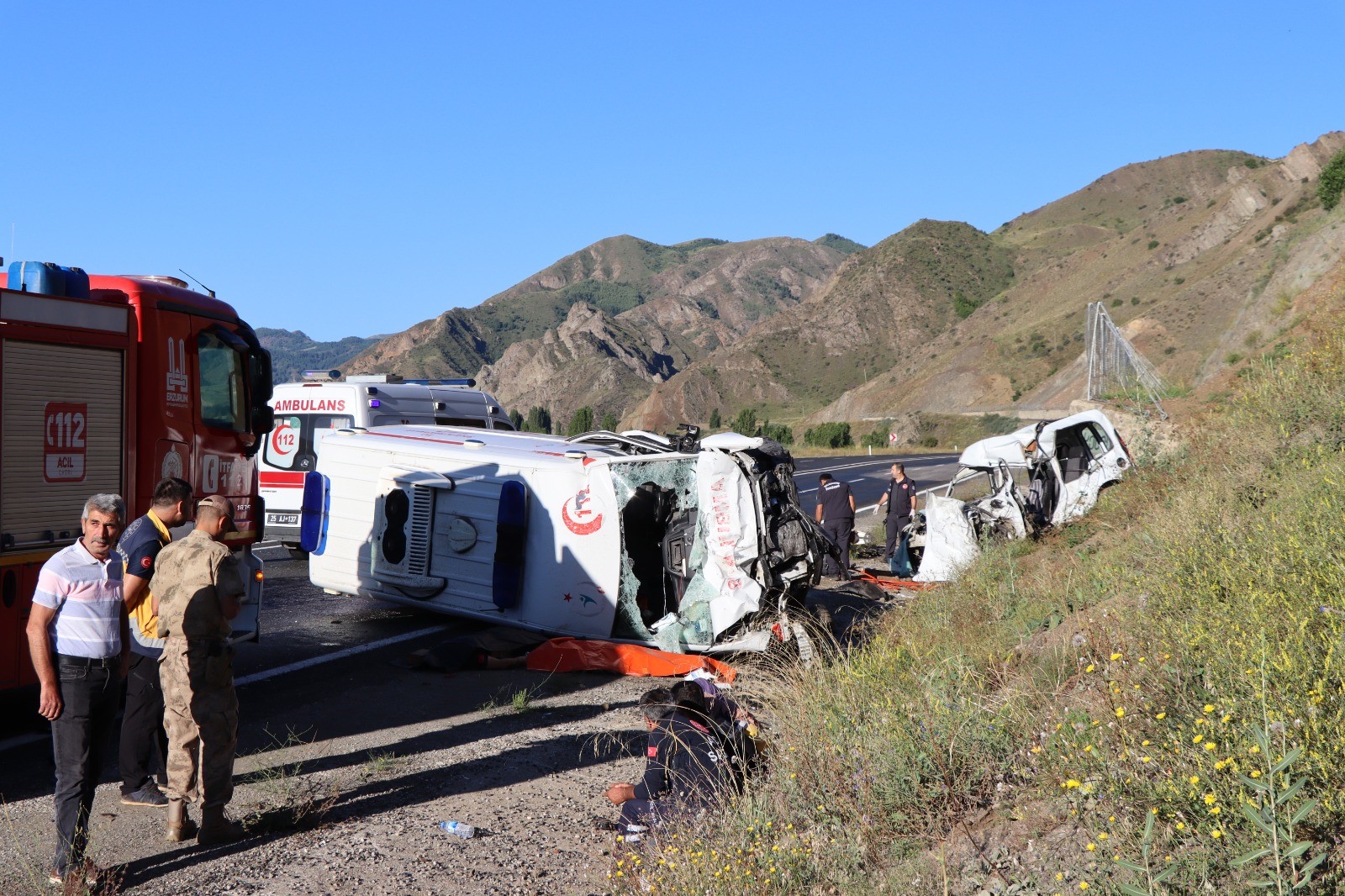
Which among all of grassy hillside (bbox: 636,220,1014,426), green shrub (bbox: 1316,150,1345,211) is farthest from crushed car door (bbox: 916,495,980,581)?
grassy hillside (bbox: 636,220,1014,426)

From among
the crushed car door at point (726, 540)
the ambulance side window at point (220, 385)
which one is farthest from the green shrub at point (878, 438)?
the ambulance side window at point (220, 385)

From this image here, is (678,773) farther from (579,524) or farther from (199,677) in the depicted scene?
(579,524)

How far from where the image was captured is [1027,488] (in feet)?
53.7

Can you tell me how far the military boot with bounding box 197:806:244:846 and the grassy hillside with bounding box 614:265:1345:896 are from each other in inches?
83.1

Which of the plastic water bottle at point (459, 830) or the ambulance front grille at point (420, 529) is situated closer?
the plastic water bottle at point (459, 830)

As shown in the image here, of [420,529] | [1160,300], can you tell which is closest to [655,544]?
[420,529]

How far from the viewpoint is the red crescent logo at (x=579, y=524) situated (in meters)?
9.76

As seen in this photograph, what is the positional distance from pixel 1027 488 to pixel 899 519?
2.20 meters

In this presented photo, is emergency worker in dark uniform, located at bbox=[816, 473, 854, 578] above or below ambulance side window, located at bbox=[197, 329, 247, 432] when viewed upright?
below

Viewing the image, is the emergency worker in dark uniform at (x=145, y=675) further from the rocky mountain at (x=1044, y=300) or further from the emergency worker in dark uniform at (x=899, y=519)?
the rocky mountain at (x=1044, y=300)

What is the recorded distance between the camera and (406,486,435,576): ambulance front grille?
10586 mm

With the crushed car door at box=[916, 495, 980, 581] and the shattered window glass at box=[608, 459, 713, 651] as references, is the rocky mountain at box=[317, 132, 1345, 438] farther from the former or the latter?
the shattered window glass at box=[608, 459, 713, 651]

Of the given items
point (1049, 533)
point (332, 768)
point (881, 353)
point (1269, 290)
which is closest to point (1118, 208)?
point (881, 353)

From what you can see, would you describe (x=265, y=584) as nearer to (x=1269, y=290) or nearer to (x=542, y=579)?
(x=542, y=579)
